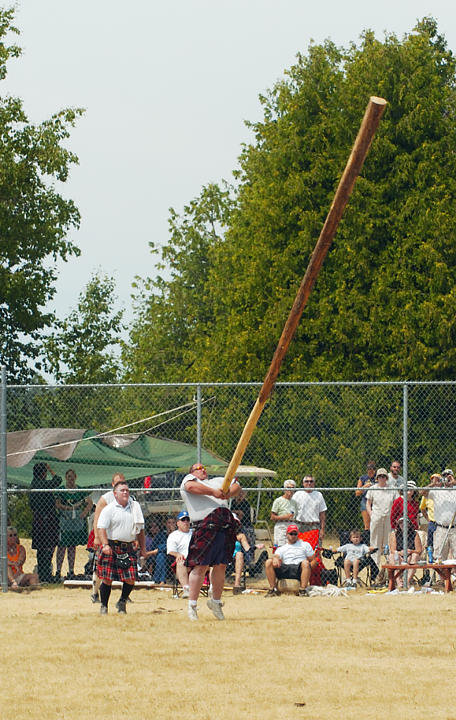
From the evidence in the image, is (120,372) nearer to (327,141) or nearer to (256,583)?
(327,141)

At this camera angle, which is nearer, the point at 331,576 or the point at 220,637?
the point at 220,637

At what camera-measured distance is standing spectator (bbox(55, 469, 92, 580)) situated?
1680cm

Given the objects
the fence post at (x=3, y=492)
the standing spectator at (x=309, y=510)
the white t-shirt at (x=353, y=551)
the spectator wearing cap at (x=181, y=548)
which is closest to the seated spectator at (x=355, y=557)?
the white t-shirt at (x=353, y=551)

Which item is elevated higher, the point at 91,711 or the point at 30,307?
the point at 30,307

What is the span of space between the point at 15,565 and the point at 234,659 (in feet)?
22.0

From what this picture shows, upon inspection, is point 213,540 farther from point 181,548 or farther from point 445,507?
point 445,507

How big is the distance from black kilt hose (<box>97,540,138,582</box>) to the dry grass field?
0.42 meters

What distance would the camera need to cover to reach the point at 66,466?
18.3 meters

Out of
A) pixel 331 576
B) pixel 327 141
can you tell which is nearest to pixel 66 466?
pixel 331 576

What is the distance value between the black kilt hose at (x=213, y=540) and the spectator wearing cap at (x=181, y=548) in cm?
237

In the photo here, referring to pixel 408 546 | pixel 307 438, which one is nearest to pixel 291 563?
pixel 408 546

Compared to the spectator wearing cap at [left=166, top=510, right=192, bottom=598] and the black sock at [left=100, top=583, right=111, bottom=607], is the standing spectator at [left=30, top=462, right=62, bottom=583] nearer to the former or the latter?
A: the spectator wearing cap at [left=166, top=510, right=192, bottom=598]

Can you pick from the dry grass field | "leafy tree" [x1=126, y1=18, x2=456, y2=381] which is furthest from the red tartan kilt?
"leafy tree" [x1=126, y1=18, x2=456, y2=381]

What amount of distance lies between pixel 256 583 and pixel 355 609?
3520 millimetres
